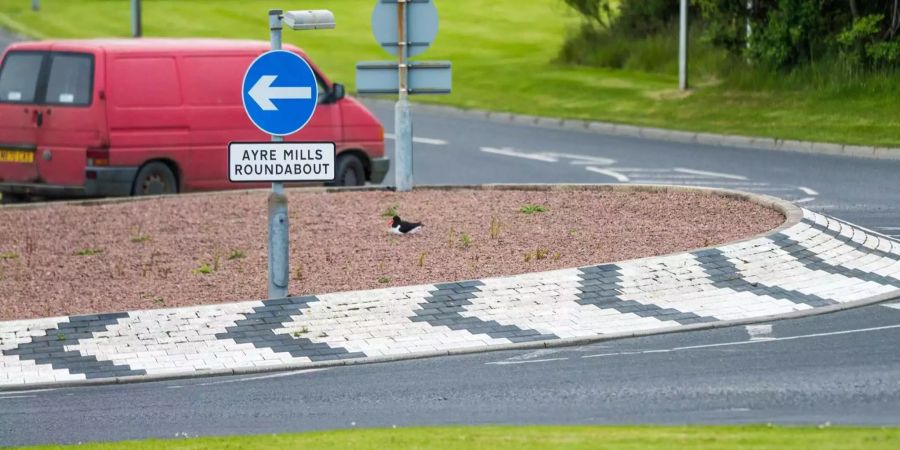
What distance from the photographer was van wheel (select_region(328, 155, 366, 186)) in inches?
835

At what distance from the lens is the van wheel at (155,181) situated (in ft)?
65.6

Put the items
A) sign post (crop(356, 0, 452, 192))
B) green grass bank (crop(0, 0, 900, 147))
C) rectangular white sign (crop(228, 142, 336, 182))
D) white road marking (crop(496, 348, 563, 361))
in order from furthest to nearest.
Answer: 1. green grass bank (crop(0, 0, 900, 147))
2. sign post (crop(356, 0, 452, 192))
3. rectangular white sign (crop(228, 142, 336, 182))
4. white road marking (crop(496, 348, 563, 361))

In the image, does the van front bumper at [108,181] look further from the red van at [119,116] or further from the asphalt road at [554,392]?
the asphalt road at [554,392]

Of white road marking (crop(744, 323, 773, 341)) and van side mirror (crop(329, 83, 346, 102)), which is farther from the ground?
van side mirror (crop(329, 83, 346, 102))

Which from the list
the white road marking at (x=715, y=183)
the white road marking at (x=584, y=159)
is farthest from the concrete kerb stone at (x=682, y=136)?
the white road marking at (x=715, y=183)

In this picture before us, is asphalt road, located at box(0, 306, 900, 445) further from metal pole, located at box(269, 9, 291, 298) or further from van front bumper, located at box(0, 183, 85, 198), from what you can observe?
van front bumper, located at box(0, 183, 85, 198)

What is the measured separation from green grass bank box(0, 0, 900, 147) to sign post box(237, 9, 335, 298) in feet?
43.0

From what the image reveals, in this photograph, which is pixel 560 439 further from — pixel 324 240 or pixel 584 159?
pixel 584 159

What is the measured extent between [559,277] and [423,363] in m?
2.25

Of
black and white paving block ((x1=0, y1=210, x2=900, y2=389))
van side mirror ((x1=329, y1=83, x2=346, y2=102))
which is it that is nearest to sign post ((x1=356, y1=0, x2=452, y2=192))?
van side mirror ((x1=329, y1=83, x2=346, y2=102))

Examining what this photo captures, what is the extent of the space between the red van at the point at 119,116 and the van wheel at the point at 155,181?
0.04 ft

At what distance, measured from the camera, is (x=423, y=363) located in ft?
39.4

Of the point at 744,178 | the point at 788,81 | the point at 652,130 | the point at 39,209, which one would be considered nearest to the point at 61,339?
the point at 39,209

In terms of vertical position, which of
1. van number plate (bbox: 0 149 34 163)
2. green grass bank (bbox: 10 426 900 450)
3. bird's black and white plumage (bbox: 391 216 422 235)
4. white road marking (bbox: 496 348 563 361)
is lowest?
white road marking (bbox: 496 348 563 361)
